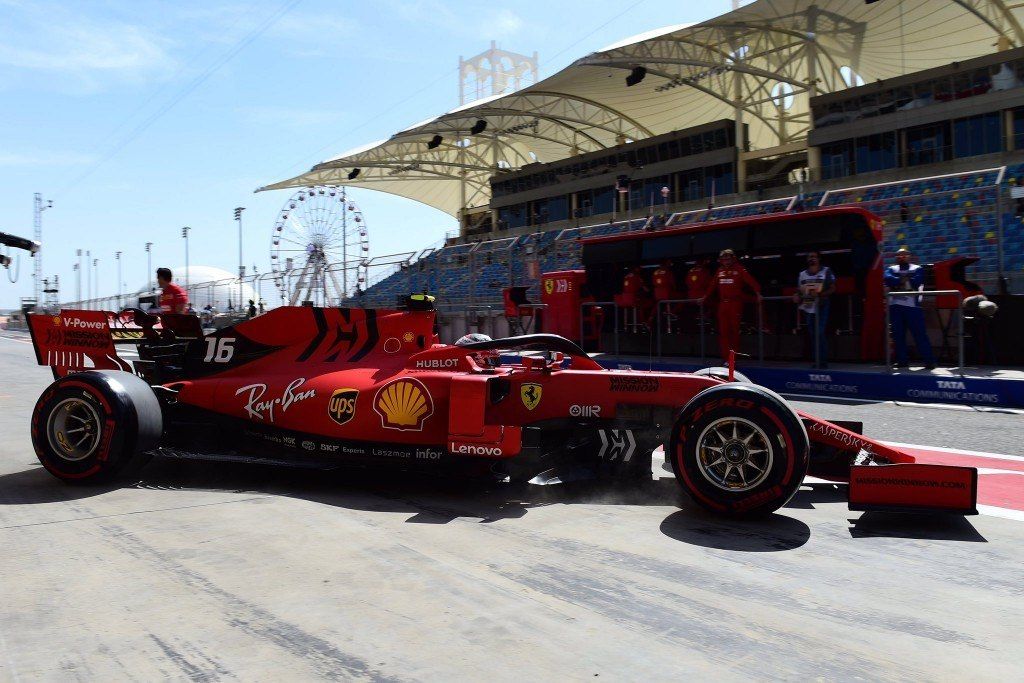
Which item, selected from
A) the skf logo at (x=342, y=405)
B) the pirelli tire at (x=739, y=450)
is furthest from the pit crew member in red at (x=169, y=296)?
the pirelli tire at (x=739, y=450)

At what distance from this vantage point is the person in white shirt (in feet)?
40.0

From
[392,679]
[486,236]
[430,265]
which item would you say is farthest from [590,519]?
[486,236]

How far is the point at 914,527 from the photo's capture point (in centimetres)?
446

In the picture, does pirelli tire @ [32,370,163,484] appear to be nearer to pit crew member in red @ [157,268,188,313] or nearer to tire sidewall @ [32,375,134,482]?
tire sidewall @ [32,375,134,482]

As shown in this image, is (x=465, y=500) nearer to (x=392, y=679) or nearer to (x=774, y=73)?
(x=392, y=679)

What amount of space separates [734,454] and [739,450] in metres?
0.04

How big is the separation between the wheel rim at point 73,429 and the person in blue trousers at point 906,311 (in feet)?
35.0

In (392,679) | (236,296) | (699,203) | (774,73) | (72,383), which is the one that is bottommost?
(392,679)

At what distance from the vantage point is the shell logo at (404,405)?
538cm

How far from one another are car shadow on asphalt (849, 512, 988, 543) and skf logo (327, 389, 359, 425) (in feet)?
11.0

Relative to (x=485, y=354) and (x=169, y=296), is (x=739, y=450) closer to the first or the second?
(x=485, y=354)

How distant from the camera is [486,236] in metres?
59.4

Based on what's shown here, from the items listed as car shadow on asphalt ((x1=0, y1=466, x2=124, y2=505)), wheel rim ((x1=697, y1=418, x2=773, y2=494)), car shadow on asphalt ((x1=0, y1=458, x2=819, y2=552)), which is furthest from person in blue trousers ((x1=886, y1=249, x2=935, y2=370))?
car shadow on asphalt ((x1=0, y1=466, x2=124, y2=505))

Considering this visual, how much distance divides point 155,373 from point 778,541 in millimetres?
5093
